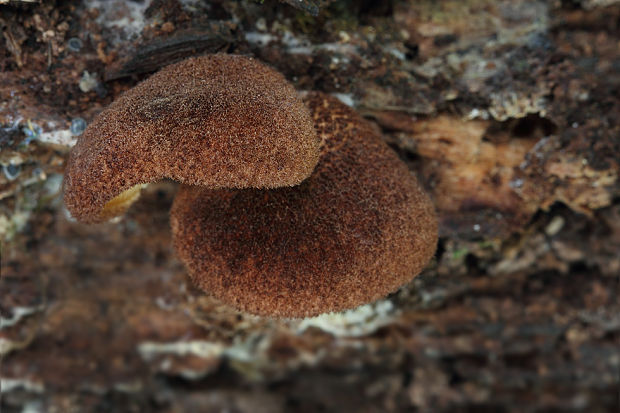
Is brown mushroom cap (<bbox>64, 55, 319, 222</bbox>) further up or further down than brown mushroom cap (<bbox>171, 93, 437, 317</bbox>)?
further up

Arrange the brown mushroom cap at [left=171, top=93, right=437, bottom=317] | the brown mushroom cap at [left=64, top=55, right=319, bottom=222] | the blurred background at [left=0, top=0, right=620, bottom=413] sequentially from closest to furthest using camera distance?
1. the brown mushroom cap at [left=64, top=55, right=319, bottom=222]
2. the brown mushroom cap at [left=171, top=93, right=437, bottom=317]
3. the blurred background at [left=0, top=0, right=620, bottom=413]

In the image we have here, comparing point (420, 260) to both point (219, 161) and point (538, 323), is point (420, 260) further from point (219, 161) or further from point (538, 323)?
point (538, 323)

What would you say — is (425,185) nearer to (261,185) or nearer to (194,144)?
(261,185)

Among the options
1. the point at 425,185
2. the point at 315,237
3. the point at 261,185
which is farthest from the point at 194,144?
the point at 425,185

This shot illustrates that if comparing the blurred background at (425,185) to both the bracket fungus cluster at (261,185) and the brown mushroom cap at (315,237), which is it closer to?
the bracket fungus cluster at (261,185)

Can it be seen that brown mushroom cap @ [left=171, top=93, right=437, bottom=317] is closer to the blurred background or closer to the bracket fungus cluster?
the bracket fungus cluster

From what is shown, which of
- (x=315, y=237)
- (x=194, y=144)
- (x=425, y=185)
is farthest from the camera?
(x=425, y=185)

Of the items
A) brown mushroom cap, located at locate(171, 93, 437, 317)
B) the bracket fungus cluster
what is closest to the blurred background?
the bracket fungus cluster

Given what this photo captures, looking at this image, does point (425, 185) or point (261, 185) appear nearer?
point (261, 185)
